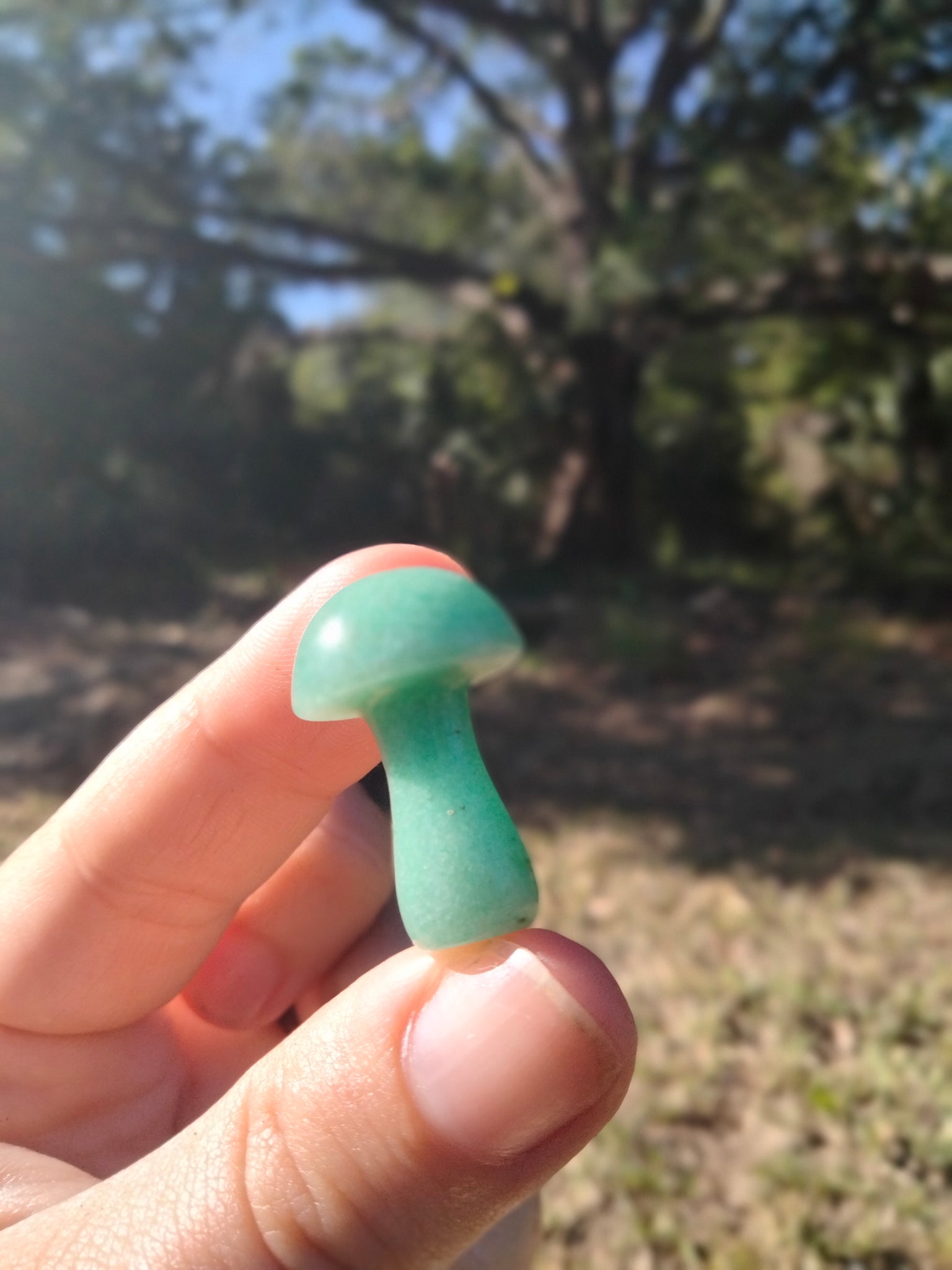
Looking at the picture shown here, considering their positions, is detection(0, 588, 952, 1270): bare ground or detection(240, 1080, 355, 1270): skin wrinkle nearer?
detection(240, 1080, 355, 1270): skin wrinkle

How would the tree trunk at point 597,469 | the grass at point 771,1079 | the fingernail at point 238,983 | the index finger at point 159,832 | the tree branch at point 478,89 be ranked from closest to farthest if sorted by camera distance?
the index finger at point 159,832 → the fingernail at point 238,983 → the grass at point 771,1079 → the tree branch at point 478,89 → the tree trunk at point 597,469

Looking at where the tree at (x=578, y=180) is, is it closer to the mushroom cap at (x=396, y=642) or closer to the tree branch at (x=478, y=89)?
the tree branch at (x=478, y=89)

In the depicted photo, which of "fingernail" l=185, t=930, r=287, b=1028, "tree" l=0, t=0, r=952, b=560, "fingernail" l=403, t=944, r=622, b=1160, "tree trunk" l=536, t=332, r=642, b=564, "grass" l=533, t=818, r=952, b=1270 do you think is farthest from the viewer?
"tree trunk" l=536, t=332, r=642, b=564

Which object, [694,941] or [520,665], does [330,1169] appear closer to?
[694,941]

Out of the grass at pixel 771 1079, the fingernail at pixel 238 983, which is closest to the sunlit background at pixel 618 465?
the grass at pixel 771 1079

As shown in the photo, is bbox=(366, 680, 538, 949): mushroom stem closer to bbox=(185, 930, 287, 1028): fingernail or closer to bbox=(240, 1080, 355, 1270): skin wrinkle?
bbox=(240, 1080, 355, 1270): skin wrinkle

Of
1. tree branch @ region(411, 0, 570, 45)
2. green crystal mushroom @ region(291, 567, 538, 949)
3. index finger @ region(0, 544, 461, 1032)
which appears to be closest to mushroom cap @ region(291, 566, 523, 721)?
green crystal mushroom @ region(291, 567, 538, 949)
